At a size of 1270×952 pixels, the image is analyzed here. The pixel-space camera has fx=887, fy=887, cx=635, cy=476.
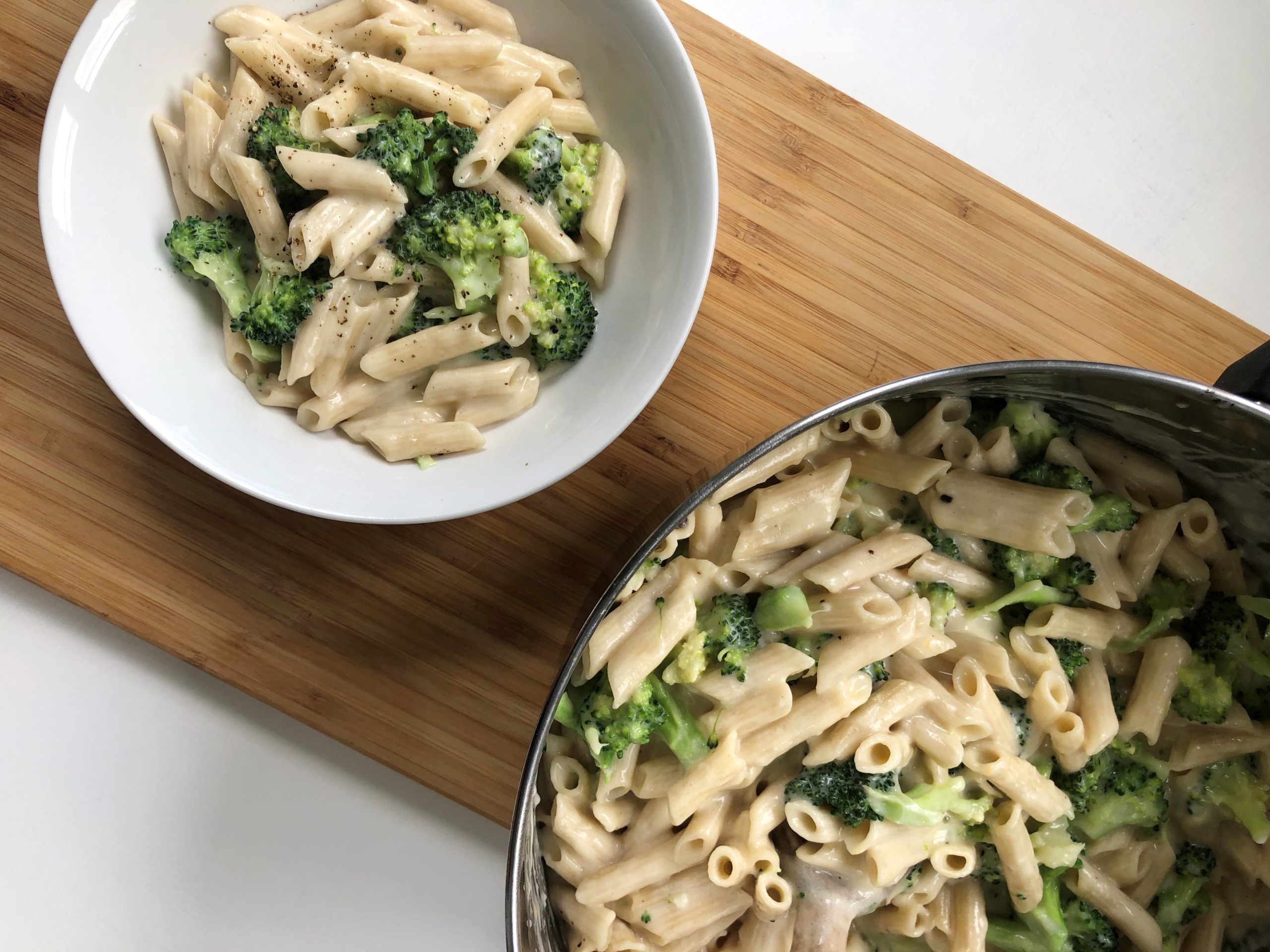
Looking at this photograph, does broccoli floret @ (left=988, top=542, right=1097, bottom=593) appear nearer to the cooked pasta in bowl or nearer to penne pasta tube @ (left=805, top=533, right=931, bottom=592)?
the cooked pasta in bowl

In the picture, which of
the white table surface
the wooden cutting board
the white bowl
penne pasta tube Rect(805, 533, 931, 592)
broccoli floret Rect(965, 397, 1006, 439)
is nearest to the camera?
the white bowl

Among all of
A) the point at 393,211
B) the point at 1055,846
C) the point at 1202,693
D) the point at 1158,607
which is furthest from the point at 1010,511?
the point at 393,211

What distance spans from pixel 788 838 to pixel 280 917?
1.16 m

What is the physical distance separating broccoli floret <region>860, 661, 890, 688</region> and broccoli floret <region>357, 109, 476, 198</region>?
110cm

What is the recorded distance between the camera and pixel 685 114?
4.60 ft

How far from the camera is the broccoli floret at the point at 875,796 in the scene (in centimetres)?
151

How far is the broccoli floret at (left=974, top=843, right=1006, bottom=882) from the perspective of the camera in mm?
1658

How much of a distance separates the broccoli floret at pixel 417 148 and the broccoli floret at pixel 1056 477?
110 centimetres

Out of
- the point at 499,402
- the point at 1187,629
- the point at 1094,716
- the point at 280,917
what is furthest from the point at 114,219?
the point at 1187,629

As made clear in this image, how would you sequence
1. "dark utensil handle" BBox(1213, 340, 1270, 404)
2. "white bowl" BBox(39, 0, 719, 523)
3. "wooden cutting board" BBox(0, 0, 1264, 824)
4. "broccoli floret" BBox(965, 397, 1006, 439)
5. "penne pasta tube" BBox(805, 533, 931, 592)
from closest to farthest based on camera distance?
"dark utensil handle" BBox(1213, 340, 1270, 404) → "white bowl" BBox(39, 0, 719, 523) → "penne pasta tube" BBox(805, 533, 931, 592) → "broccoli floret" BBox(965, 397, 1006, 439) → "wooden cutting board" BBox(0, 0, 1264, 824)

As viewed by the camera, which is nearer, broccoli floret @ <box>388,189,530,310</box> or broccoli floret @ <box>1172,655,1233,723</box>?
broccoli floret @ <box>388,189,530,310</box>

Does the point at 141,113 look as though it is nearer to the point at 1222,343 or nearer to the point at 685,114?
the point at 685,114

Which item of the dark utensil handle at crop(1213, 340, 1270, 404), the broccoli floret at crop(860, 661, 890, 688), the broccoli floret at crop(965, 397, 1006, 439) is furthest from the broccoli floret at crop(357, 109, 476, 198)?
the dark utensil handle at crop(1213, 340, 1270, 404)

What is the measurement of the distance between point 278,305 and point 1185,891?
6.48 ft
